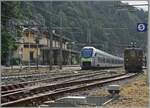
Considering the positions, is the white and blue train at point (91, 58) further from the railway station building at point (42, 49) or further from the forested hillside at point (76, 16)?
the railway station building at point (42, 49)

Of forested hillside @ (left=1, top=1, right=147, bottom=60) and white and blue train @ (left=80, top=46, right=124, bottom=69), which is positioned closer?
white and blue train @ (left=80, top=46, right=124, bottom=69)

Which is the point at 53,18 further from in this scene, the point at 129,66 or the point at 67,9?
the point at 129,66

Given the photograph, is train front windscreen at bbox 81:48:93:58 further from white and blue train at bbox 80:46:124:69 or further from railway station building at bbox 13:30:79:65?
railway station building at bbox 13:30:79:65

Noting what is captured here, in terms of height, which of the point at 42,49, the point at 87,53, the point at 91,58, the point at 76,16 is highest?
the point at 76,16

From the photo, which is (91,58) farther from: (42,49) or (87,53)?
(42,49)

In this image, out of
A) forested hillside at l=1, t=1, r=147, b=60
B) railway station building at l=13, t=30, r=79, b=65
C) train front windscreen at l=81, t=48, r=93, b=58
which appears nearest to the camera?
train front windscreen at l=81, t=48, r=93, b=58

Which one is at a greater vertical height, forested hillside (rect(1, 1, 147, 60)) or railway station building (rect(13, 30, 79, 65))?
forested hillside (rect(1, 1, 147, 60))

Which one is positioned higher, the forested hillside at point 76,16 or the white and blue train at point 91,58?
the forested hillside at point 76,16

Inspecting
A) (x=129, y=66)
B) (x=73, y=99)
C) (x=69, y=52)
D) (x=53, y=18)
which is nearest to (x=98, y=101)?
(x=73, y=99)

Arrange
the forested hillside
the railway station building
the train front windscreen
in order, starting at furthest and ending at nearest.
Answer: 1. the railway station building
2. the forested hillside
3. the train front windscreen

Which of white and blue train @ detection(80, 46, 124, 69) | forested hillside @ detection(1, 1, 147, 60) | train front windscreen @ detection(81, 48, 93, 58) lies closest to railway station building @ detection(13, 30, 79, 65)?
forested hillside @ detection(1, 1, 147, 60)

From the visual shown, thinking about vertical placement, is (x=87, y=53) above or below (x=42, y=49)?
below

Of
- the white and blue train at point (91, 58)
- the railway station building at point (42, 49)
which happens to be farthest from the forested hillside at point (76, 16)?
the railway station building at point (42, 49)

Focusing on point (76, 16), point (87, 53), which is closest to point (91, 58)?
point (87, 53)
